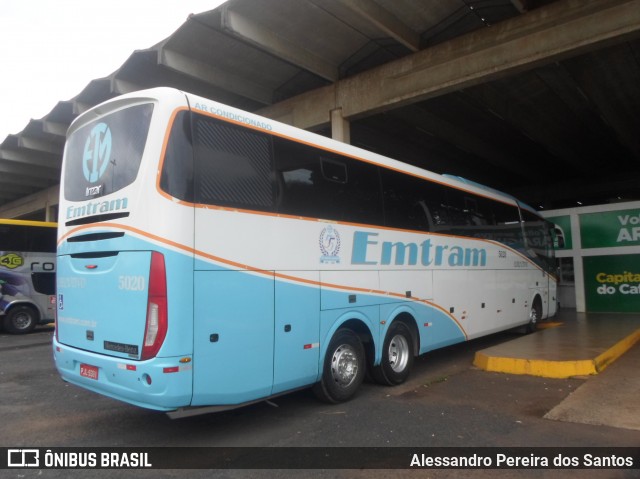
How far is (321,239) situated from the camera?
5.88m

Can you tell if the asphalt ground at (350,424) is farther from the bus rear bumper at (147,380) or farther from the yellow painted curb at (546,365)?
the bus rear bumper at (147,380)

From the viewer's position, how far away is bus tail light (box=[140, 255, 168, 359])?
423cm

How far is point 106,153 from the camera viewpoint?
5023 mm

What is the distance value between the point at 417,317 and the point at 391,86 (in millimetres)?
7834

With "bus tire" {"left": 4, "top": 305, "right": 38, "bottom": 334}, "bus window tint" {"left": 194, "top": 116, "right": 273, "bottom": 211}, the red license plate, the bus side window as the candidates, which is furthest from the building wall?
"bus tire" {"left": 4, "top": 305, "right": 38, "bottom": 334}

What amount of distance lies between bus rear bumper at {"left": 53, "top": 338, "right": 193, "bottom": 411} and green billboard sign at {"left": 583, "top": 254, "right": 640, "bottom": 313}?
14993 millimetres

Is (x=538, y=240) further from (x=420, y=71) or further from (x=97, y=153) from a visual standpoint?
(x=97, y=153)

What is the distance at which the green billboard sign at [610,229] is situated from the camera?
47.6ft

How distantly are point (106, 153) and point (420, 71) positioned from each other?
961cm

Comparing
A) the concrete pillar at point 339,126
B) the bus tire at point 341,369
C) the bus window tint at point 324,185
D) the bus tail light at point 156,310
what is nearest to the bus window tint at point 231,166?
the bus window tint at point 324,185

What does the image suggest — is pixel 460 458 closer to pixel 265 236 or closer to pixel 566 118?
pixel 265 236

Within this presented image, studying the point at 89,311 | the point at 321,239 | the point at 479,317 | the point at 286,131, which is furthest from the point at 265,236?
the point at 479,317

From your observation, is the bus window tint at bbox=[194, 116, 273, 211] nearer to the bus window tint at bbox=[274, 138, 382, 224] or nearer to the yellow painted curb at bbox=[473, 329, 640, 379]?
the bus window tint at bbox=[274, 138, 382, 224]

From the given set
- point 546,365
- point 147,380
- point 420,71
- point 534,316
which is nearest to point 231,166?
point 147,380
